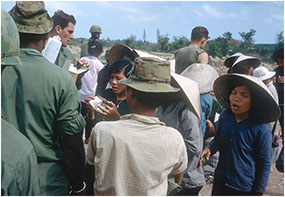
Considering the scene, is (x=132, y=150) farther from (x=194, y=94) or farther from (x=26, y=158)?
(x=194, y=94)

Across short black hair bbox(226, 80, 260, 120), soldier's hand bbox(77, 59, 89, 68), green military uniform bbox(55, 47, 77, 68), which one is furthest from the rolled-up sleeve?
green military uniform bbox(55, 47, 77, 68)

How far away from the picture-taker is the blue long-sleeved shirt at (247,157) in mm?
2240

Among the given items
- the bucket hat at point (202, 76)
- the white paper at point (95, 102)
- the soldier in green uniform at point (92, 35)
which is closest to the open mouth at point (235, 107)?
the bucket hat at point (202, 76)

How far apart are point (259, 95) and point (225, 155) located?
582 millimetres

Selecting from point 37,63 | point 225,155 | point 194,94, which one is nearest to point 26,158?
point 37,63

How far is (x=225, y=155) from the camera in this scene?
2.42m

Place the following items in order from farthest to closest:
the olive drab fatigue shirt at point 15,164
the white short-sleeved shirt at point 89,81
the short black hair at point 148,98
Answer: the white short-sleeved shirt at point 89,81, the short black hair at point 148,98, the olive drab fatigue shirt at point 15,164

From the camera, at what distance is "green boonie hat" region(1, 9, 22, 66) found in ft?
4.09

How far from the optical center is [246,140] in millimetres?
2289

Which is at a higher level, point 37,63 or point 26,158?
point 37,63

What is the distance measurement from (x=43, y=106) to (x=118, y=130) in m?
0.52

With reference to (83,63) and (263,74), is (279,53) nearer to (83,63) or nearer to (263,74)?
(263,74)

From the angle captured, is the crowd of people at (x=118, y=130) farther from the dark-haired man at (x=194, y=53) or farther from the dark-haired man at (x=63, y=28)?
the dark-haired man at (x=194, y=53)

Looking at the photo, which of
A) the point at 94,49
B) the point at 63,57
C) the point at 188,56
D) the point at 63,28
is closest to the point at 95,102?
the point at 63,57
